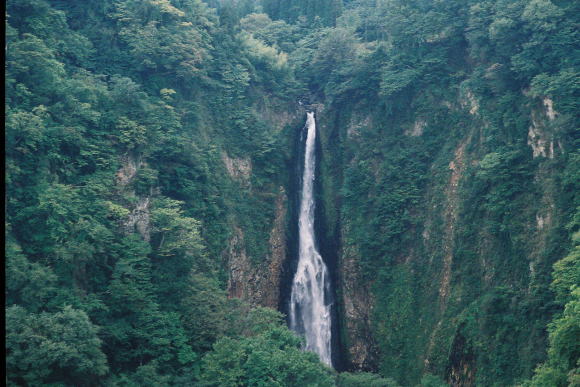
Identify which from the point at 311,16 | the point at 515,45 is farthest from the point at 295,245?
the point at 311,16

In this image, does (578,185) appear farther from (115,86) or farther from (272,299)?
(115,86)

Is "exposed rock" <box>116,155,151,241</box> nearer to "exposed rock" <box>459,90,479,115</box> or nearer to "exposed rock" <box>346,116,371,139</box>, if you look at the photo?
"exposed rock" <box>346,116,371,139</box>

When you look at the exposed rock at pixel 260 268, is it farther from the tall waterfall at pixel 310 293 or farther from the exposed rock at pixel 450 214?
the exposed rock at pixel 450 214

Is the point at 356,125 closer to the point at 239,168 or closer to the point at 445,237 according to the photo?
the point at 239,168

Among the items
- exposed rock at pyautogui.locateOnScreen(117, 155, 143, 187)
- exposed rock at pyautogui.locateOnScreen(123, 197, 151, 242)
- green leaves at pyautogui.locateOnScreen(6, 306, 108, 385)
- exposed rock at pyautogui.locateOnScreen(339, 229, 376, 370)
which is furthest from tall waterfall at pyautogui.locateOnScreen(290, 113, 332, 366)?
green leaves at pyautogui.locateOnScreen(6, 306, 108, 385)

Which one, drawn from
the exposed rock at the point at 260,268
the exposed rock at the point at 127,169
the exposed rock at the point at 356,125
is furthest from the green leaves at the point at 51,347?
the exposed rock at the point at 356,125
